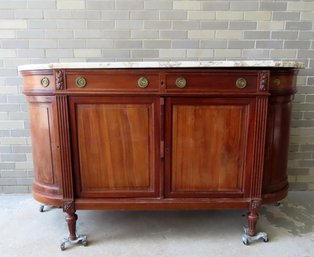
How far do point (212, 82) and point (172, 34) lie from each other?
2.94ft

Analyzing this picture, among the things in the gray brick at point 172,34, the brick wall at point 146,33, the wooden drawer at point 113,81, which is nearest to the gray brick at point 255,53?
the brick wall at point 146,33

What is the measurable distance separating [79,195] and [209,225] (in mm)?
946

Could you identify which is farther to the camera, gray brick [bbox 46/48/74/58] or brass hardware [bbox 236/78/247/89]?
gray brick [bbox 46/48/74/58]

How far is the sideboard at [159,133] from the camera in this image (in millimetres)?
1537

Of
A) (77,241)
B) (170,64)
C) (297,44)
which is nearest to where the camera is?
(170,64)

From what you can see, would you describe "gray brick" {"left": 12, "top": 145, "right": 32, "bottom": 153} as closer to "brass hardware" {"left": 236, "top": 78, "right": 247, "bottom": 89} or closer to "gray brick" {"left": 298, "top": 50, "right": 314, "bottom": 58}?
"brass hardware" {"left": 236, "top": 78, "right": 247, "bottom": 89}

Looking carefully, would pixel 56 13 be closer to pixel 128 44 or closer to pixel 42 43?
pixel 42 43

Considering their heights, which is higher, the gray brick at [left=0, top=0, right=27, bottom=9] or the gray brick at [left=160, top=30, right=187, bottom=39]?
the gray brick at [left=0, top=0, right=27, bottom=9]

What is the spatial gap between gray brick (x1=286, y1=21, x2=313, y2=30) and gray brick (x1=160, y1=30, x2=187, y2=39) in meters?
0.88

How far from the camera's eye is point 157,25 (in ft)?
7.30

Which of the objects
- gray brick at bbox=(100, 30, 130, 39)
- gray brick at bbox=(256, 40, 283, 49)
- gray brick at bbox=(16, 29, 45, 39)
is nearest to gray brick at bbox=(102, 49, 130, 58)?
gray brick at bbox=(100, 30, 130, 39)

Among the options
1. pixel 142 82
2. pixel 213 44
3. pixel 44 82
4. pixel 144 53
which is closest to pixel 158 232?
pixel 142 82

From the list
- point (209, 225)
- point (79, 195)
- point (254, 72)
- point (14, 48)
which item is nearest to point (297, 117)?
point (254, 72)

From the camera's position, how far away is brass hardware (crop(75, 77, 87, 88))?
60.4 inches
